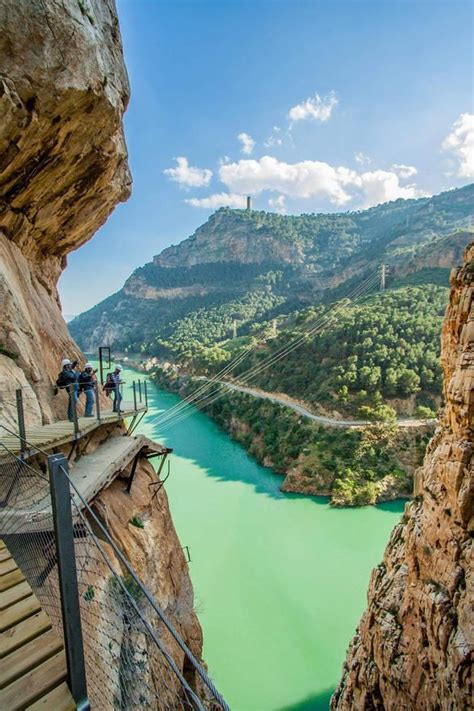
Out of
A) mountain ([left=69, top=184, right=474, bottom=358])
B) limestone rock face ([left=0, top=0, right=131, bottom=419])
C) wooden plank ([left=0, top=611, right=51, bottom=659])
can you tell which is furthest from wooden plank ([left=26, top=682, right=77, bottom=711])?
mountain ([left=69, top=184, right=474, bottom=358])

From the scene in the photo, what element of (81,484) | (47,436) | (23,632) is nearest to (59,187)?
(47,436)

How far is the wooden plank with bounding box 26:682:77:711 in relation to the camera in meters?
1.73

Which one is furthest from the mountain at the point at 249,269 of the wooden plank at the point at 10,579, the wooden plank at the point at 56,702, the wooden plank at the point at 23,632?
the wooden plank at the point at 56,702

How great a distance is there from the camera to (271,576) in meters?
15.9

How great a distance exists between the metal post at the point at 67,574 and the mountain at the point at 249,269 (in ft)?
192

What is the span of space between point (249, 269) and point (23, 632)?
110672 mm

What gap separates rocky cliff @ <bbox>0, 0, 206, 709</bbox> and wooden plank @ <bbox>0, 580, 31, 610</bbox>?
1903 mm

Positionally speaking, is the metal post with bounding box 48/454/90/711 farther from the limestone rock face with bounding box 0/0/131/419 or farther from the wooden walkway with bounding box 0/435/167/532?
the limestone rock face with bounding box 0/0/131/419

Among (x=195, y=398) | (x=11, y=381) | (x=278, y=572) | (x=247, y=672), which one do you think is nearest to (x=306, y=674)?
(x=247, y=672)

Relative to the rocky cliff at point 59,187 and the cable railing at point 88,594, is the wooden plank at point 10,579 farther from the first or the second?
the rocky cliff at point 59,187

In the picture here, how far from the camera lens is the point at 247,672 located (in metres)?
11.3

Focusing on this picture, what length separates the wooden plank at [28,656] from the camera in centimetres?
187

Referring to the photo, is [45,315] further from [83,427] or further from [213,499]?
[213,499]

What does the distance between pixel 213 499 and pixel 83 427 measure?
19.5 metres
